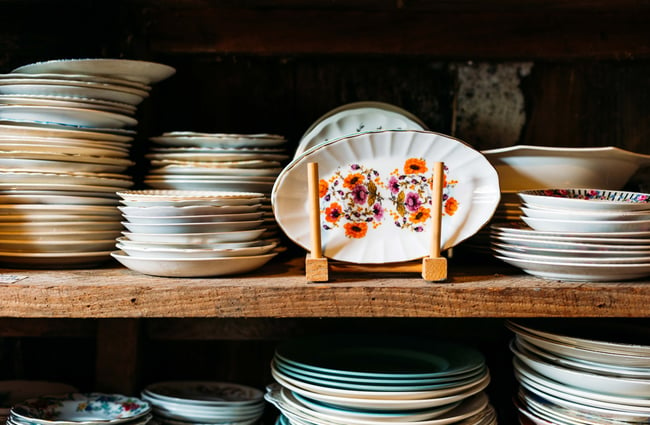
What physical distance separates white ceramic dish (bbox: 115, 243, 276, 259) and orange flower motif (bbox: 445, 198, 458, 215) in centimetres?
30

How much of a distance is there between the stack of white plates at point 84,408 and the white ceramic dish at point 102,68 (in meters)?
0.58

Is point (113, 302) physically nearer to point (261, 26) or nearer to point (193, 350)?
point (193, 350)

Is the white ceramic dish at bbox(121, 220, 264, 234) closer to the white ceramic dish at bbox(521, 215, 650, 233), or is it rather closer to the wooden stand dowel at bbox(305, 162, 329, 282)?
the wooden stand dowel at bbox(305, 162, 329, 282)

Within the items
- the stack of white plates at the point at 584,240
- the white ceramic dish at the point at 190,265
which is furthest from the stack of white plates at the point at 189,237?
the stack of white plates at the point at 584,240

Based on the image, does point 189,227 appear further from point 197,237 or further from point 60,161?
point 60,161

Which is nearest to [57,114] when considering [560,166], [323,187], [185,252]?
[185,252]

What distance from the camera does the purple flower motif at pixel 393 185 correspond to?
3.48 ft

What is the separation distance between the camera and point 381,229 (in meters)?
1.06

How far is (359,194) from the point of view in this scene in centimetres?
106

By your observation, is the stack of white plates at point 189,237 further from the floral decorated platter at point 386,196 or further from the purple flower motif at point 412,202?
the purple flower motif at point 412,202

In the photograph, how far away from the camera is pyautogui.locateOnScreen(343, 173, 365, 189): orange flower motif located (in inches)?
41.5

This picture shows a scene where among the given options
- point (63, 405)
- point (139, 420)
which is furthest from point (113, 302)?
point (63, 405)

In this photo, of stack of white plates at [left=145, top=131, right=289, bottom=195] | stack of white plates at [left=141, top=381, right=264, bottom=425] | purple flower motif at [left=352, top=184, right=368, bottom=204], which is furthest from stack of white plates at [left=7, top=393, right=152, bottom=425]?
purple flower motif at [left=352, top=184, right=368, bottom=204]

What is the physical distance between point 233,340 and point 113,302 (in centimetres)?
49
